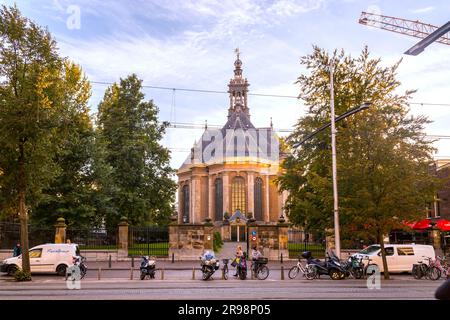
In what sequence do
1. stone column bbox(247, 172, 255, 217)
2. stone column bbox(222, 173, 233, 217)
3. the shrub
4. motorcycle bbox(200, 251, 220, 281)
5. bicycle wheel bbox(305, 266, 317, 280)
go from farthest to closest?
stone column bbox(222, 173, 233, 217), stone column bbox(247, 172, 255, 217), bicycle wheel bbox(305, 266, 317, 280), motorcycle bbox(200, 251, 220, 281), the shrub

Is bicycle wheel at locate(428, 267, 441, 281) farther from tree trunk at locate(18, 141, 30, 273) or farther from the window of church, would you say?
the window of church

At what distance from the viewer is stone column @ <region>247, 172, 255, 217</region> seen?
75662 mm

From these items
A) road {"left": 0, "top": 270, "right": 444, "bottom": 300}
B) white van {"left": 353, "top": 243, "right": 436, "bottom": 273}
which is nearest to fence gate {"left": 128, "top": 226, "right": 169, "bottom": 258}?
road {"left": 0, "top": 270, "right": 444, "bottom": 300}

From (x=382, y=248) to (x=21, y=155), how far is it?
16.9 m

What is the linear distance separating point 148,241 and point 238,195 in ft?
145

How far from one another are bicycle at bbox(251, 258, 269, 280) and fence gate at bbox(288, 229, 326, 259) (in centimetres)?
1221

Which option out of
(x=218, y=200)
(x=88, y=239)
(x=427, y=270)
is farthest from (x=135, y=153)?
(x=218, y=200)

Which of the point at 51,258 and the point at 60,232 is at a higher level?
the point at 60,232

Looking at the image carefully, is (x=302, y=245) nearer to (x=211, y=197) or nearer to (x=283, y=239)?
(x=283, y=239)

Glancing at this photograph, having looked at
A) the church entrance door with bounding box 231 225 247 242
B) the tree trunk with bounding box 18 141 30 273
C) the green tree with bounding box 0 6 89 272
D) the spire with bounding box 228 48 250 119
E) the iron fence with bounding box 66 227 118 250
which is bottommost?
the church entrance door with bounding box 231 225 247 242

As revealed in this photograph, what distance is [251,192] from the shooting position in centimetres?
7612
